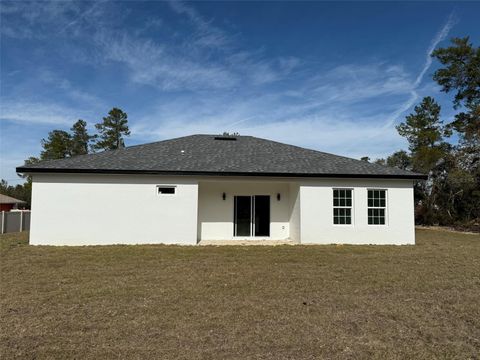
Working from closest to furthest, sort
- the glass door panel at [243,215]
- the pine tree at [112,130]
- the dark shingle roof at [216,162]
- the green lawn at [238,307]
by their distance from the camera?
1. the green lawn at [238,307]
2. the dark shingle roof at [216,162]
3. the glass door panel at [243,215]
4. the pine tree at [112,130]

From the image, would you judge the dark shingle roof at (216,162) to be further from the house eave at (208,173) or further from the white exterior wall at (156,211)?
the white exterior wall at (156,211)

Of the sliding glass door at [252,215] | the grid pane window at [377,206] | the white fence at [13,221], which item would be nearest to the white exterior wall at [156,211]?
the grid pane window at [377,206]

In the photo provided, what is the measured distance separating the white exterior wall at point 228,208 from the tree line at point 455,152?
51.9 ft

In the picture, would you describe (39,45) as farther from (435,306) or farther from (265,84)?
(435,306)

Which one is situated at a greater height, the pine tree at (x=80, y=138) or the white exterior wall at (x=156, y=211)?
the pine tree at (x=80, y=138)

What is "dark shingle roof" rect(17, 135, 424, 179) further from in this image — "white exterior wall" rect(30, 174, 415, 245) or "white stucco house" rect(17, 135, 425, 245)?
"white exterior wall" rect(30, 174, 415, 245)

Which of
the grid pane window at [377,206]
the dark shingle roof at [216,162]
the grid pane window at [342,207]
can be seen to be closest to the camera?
the dark shingle roof at [216,162]

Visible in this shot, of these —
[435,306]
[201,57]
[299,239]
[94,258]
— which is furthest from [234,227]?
[435,306]

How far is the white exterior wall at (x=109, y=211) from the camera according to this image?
12.5 meters

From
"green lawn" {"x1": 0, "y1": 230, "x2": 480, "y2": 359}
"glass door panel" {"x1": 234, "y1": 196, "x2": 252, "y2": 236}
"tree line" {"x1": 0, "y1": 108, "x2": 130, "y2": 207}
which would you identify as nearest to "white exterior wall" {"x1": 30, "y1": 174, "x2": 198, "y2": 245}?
"glass door panel" {"x1": 234, "y1": 196, "x2": 252, "y2": 236}

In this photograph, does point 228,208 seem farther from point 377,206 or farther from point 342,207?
point 377,206

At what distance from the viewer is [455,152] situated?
82.4 feet

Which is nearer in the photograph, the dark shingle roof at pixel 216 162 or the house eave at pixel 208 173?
the house eave at pixel 208 173

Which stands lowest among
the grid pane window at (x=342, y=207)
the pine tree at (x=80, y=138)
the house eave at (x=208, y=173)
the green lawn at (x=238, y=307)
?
the green lawn at (x=238, y=307)
